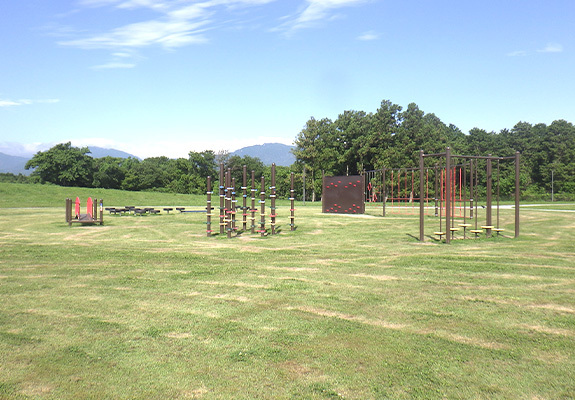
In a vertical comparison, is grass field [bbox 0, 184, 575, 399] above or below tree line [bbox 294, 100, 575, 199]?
below

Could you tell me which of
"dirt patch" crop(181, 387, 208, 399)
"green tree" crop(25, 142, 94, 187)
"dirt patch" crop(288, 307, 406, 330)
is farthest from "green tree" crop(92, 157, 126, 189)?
"dirt patch" crop(181, 387, 208, 399)

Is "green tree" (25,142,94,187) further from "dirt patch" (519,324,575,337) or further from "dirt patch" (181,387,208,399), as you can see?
"dirt patch" (519,324,575,337)

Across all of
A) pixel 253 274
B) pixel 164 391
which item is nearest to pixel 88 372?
pixel 164 391

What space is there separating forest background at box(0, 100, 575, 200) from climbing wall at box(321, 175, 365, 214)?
23.6 m

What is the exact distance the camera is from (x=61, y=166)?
7969cm

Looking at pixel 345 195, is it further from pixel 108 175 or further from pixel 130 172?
pixel 130 172

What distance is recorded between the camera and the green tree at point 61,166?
79.1 m

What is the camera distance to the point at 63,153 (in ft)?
265

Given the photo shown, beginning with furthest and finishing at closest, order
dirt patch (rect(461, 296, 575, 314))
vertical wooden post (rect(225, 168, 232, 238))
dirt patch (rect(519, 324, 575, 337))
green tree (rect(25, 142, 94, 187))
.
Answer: green tree (rect(25, 142, 94, 187))
vertical wooden post (rect(225, 168, 232, 238))
dirt patch (rect(461, 296, 575, 314))
dirt patch (rect(519, 324, 575, 337))

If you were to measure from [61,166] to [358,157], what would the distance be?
5232cm

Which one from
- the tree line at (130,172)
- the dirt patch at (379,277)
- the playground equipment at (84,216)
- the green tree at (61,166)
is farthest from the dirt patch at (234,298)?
the green tree at (61,166)

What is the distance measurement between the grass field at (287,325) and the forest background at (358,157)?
44.6m

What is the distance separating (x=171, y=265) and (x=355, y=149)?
52.4 m

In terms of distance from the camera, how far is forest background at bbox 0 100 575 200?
60.2 meters
